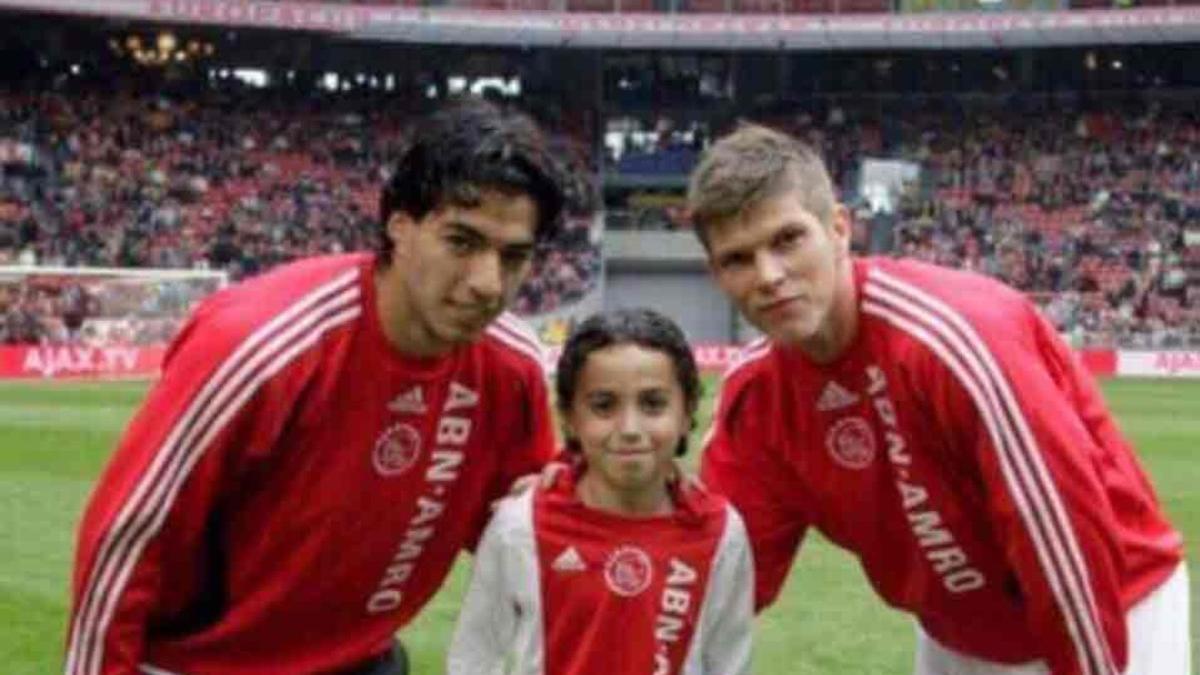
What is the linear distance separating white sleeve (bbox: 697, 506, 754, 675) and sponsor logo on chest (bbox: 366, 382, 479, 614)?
581mm

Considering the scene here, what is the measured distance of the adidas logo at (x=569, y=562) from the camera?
4.00 meters

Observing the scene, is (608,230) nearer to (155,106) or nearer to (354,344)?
(155,106)

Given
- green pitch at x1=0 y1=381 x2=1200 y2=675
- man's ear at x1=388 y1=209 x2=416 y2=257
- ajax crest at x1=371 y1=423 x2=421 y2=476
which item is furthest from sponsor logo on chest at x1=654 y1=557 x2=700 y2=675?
green pitch at x1=0 y1=381 x2=1200 y2=675

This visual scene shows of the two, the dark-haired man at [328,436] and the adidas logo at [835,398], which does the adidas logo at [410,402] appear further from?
the adidas logo at [835,398]

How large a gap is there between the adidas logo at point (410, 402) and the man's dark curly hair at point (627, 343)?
474 millimetres

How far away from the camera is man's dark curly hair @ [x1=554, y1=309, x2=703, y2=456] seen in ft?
13.7

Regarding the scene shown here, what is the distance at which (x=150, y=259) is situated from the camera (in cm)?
3809

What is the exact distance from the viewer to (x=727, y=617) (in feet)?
13.4

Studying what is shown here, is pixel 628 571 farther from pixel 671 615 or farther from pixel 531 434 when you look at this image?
pixel 531 434

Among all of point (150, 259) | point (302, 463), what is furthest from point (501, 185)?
point (150, 259)

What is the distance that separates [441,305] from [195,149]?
4091cm

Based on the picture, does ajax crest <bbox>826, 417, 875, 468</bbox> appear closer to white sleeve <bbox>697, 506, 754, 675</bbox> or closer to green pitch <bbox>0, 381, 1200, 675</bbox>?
white sleeve <bbox>697, 506, 754, 675</bbox>

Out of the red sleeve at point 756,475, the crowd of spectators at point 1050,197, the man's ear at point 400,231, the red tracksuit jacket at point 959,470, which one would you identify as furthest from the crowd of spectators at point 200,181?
the man's ear at point 400,231

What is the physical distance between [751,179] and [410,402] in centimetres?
77
